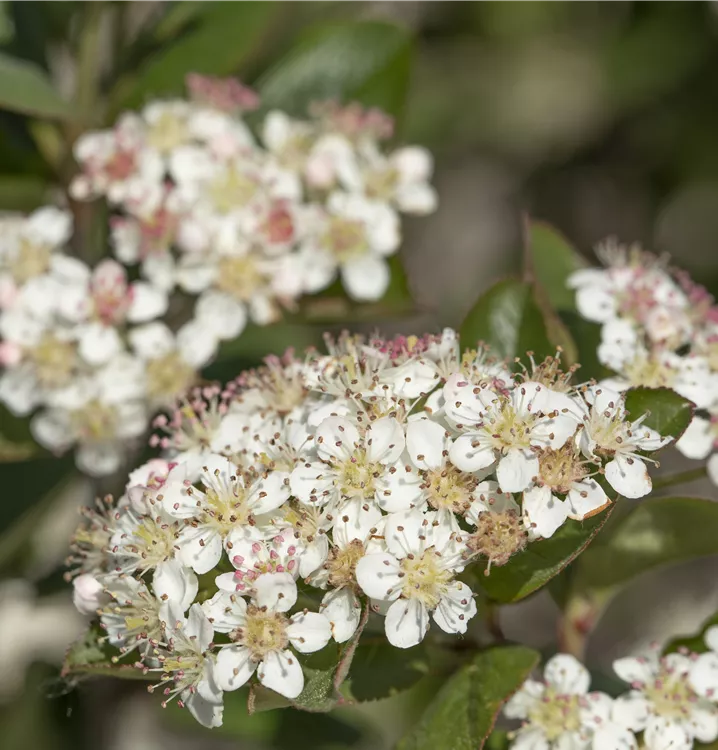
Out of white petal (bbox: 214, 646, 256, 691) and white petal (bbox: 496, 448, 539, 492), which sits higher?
white petal (bbox: 496, 448, 539, 492)

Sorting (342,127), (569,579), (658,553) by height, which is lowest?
(569,579)

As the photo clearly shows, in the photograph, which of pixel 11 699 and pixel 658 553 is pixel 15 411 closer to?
pixel 11 699

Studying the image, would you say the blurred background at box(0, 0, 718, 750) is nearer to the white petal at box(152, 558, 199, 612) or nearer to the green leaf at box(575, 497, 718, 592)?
the green leaf at box(575, 497, 718, 592)

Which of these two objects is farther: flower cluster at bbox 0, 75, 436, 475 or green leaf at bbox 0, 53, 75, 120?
flower cluster at bbox 0, 75, 436, 475

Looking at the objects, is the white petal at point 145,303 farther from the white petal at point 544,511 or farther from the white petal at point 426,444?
the white petal at point 544,511

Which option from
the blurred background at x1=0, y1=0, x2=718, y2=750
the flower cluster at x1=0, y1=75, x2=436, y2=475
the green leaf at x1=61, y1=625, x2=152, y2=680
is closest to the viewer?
the green leaf at x1=61, y1=625, x2=152, y2=680

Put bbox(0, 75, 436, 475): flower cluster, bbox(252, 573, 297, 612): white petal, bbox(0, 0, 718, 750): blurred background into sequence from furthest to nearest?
bbox(0, 0, 718, 750): blurred background → bbox(0, 75, 436, 475): flower cluster → bbox(252, 573, 297, 612): white petal

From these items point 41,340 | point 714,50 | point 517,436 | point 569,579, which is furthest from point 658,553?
point 714,50

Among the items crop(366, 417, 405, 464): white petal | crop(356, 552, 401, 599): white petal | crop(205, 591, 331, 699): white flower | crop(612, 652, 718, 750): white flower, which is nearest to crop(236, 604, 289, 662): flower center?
crop(205, 591, 331, 699): white flower
